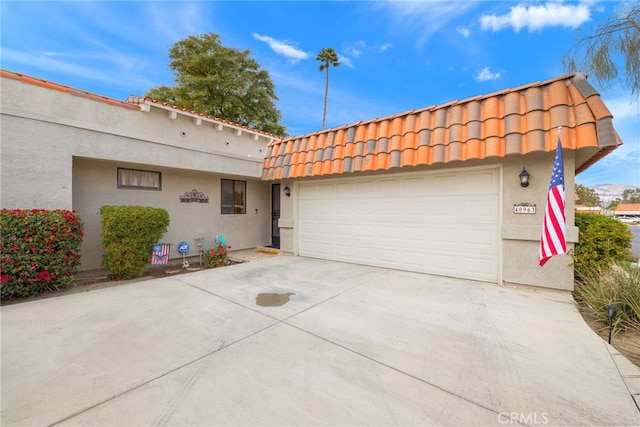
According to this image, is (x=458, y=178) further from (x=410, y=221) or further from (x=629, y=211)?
(x=629, y=211)

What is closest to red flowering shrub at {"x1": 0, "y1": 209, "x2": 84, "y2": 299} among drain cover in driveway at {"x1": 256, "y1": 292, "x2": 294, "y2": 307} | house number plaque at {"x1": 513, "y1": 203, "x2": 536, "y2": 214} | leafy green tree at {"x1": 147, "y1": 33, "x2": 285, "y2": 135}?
drain cover in driveway at {"x1": 256, "y1": 292, "x2": 294, "y2": 307}

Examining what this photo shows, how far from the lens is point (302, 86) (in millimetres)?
17031

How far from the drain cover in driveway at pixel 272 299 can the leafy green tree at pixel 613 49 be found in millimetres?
8058

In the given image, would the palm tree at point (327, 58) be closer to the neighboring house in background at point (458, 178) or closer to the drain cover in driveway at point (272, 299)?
the neighboring house in background at point (458, 178)

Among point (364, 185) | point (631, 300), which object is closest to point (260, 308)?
point (364, 185)

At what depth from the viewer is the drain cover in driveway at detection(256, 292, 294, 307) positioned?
416cm

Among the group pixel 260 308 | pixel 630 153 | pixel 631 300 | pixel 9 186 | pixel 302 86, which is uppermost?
pixel 302 86

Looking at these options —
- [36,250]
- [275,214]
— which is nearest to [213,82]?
[275,214]

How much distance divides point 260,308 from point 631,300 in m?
4.99

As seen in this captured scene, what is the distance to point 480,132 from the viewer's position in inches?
196

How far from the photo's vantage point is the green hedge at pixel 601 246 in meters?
4.42

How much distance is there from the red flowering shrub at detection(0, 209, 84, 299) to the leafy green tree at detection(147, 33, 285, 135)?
662 inches

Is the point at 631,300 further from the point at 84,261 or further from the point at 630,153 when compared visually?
the point at 84,261

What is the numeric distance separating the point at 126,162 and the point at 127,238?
199 centimetres
